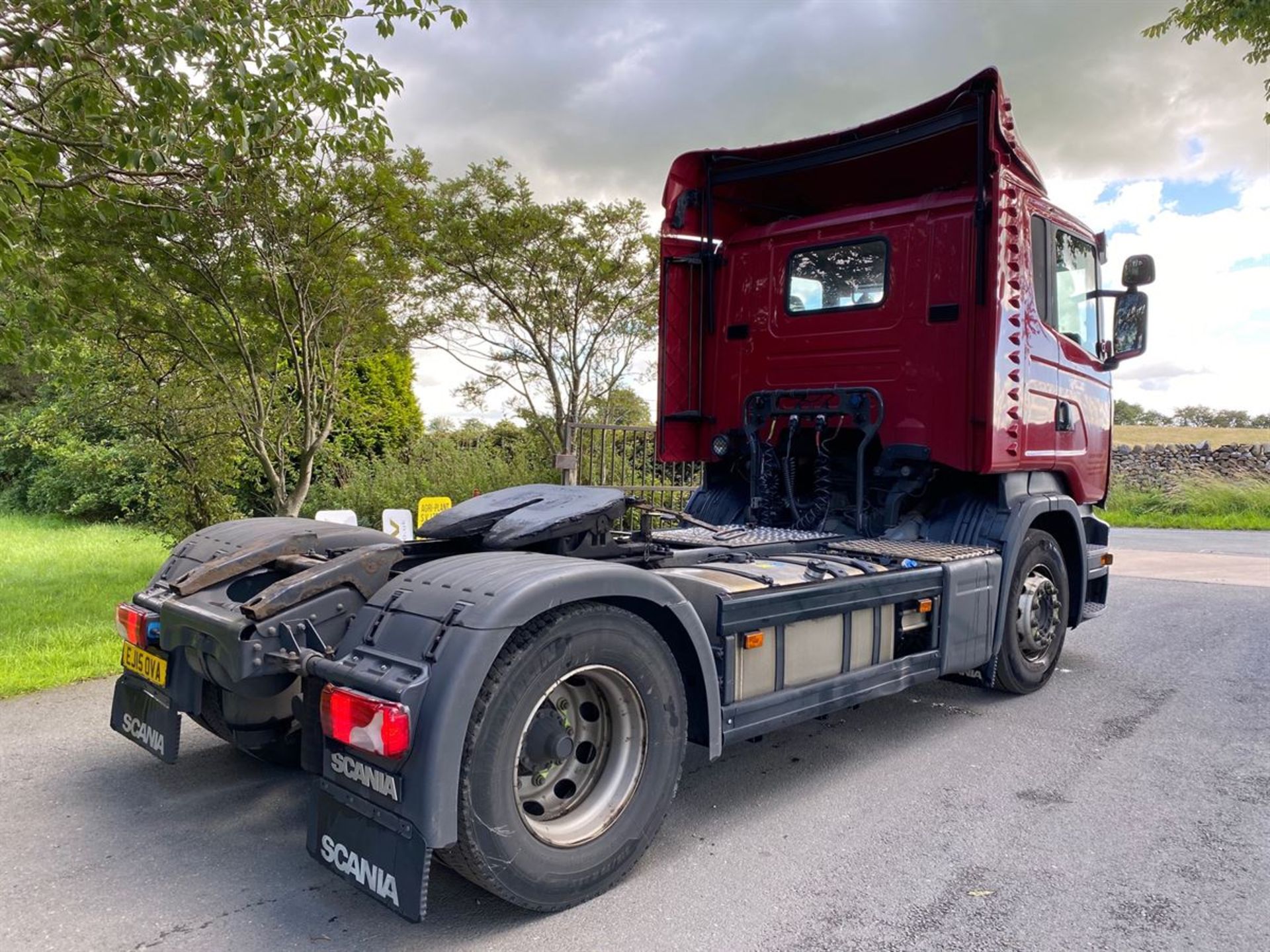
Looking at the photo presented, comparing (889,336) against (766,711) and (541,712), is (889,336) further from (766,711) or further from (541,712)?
(541,712)

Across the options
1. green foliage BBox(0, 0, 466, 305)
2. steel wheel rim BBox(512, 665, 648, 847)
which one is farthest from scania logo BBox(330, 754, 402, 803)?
green foliage BBox(0, 0, 466, 305)

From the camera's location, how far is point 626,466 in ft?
35.5

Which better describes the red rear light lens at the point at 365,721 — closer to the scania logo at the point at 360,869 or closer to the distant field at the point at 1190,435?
the scania logo at the point at 360,869

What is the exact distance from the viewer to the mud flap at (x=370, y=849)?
2.37 meters

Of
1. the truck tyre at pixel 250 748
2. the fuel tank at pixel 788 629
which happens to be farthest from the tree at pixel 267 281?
the fuel tank at pixel 788 629

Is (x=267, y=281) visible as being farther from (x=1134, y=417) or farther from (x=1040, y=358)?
(x=1134, y=417)

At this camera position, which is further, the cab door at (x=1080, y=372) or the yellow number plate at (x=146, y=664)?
the cab door at (x=1080, y=372)

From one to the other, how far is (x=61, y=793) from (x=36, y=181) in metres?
3.72

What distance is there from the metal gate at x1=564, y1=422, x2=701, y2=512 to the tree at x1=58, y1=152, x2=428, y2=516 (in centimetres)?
276

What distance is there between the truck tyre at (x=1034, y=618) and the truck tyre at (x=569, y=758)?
2.77 metres

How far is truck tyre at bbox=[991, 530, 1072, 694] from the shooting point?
5.17 metres

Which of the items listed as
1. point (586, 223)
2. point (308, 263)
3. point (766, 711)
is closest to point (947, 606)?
point (766, 711)

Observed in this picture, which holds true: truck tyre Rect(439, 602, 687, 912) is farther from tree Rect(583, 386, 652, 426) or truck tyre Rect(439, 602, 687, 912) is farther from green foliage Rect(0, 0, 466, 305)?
tree Rect(583, 386, 652, 426)

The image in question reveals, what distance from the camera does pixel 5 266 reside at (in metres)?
4.59
